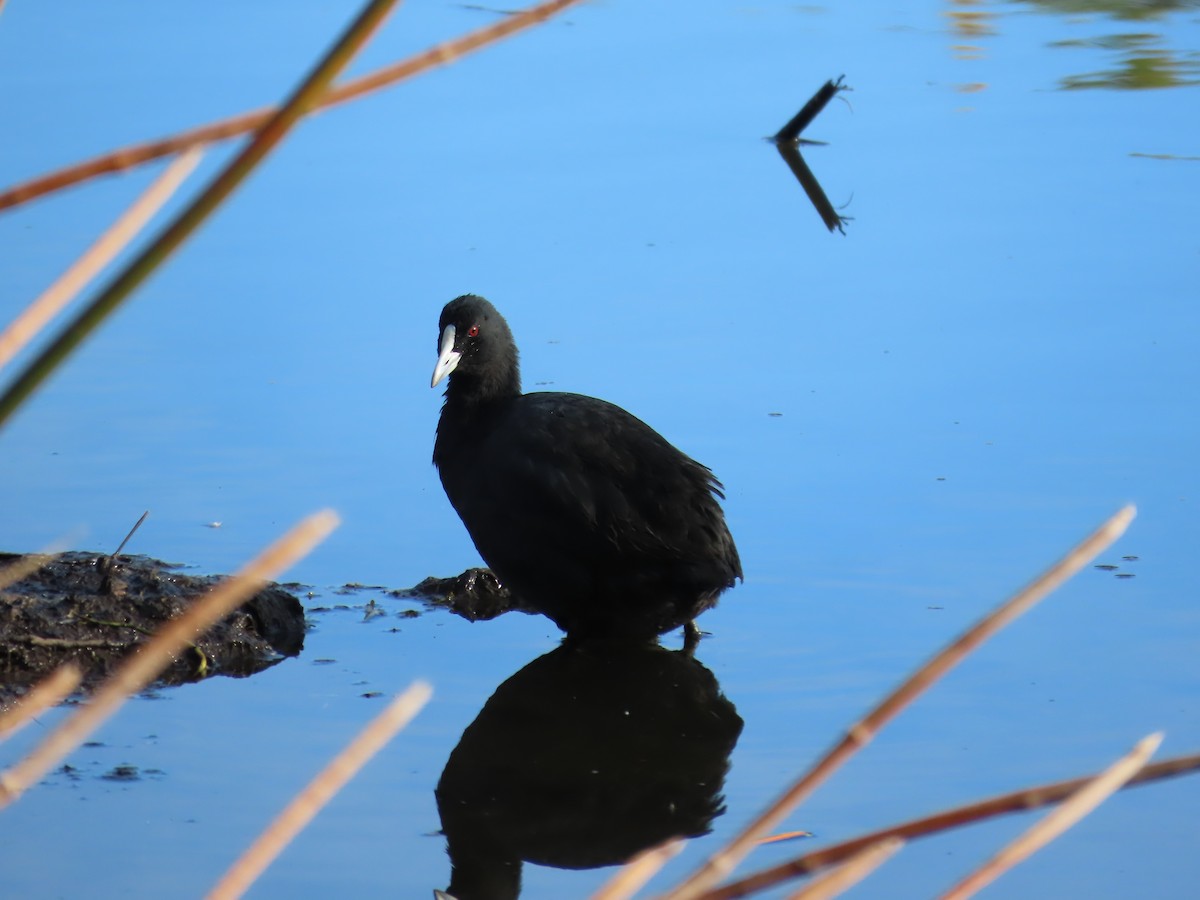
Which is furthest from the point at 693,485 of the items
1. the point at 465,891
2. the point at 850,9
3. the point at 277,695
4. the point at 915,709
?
the point at 850,9

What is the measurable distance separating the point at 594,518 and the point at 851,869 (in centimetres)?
384

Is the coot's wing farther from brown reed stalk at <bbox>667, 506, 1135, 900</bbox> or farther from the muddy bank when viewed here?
brown reed stalk at <bbox>667, 506, 1135, 900</bbox>

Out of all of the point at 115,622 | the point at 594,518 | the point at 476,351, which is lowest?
the point at 594,518

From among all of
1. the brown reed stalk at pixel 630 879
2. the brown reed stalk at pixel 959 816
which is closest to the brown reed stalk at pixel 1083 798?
the brown reed stalk at pixel 959 816

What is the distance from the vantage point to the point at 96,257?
1.84ft

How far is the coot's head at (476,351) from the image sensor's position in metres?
5.09

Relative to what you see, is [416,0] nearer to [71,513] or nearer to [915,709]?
[71,513]

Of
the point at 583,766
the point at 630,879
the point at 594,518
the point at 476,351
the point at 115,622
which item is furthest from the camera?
the point at 476,351

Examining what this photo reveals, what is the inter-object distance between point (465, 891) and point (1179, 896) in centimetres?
138

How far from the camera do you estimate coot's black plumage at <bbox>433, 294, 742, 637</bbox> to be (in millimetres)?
4527

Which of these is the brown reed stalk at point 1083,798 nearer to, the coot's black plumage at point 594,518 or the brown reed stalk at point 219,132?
the brown reed stalk at point 219,132

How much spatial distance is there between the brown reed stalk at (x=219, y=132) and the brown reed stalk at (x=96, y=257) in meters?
0.01

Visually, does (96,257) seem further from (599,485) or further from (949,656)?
(599,485)

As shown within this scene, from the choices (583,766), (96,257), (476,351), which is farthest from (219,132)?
(476,351)
